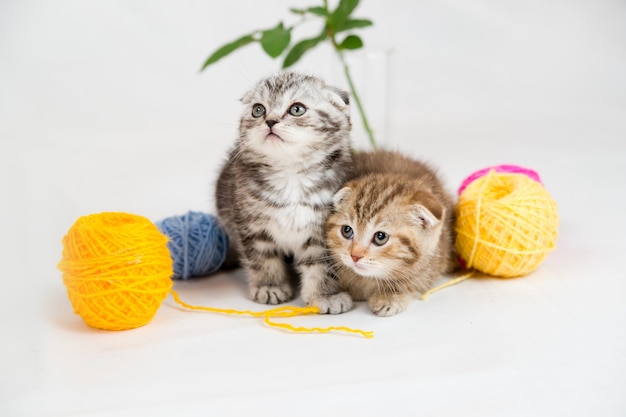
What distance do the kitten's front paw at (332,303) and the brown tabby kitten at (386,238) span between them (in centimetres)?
9

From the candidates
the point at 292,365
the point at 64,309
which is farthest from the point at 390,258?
the point at 64,309

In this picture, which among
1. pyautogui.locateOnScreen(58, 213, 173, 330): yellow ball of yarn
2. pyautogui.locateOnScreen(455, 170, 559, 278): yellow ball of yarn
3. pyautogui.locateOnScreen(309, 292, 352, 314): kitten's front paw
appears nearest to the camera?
pyautogui.locateOnScreen(58, 213, 173, 330): yellow ball of yarn

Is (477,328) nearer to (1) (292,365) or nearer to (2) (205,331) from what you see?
(1) (292,365)

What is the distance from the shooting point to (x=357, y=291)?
8.71ft

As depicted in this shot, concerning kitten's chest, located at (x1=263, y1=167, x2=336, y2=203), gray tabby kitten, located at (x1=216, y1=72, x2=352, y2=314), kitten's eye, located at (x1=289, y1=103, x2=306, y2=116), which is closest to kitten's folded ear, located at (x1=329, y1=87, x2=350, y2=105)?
gray tabby kitten, located at (x1=216, y1=72, x2=352, y2=314)

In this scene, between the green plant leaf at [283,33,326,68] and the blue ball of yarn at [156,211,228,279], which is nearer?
the blue ball of yarn at [156,211,228,279]

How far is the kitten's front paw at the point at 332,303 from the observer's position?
8.32ft

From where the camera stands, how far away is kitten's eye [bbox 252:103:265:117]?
2.45m

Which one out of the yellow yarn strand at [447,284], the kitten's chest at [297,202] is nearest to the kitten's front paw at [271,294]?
the kitten's chest at [297,202]

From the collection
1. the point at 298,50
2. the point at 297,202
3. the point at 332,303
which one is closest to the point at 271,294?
the point at 332,303

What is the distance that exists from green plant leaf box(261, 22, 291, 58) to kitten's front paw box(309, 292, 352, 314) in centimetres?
101

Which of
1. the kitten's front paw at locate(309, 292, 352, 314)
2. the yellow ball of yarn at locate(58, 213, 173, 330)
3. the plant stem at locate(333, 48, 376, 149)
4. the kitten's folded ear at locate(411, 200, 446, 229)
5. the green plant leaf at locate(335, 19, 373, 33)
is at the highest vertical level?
the green plant leaf at locate(335, 19, 373, 33)

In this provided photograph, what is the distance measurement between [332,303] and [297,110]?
0.74 metres

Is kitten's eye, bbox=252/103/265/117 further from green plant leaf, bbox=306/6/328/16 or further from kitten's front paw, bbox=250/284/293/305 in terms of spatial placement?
green plant leaf, bbox=306/6/328/16
